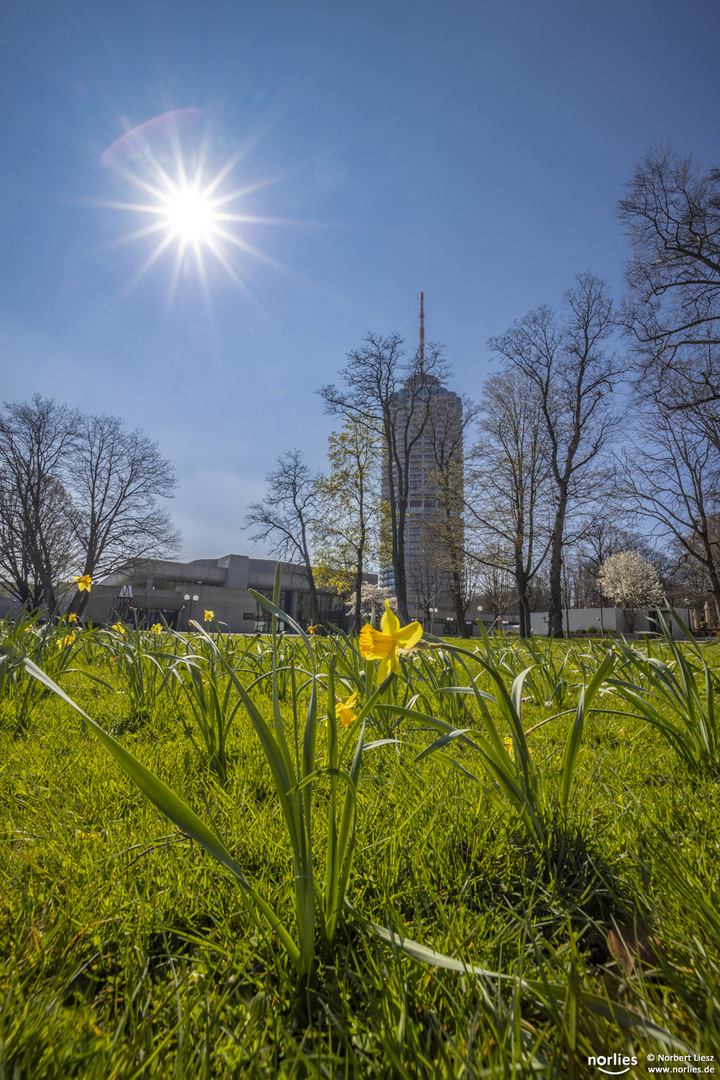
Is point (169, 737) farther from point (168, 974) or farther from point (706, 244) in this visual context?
point (706, 244)

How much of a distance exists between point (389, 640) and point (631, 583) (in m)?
34.3

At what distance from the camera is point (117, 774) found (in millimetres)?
1547

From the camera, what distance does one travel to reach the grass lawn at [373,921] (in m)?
0.62

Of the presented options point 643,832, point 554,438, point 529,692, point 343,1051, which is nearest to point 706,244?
point 554,438

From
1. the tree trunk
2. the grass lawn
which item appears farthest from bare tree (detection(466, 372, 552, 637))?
the grass lawn

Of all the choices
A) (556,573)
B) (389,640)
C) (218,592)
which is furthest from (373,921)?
(218,592)

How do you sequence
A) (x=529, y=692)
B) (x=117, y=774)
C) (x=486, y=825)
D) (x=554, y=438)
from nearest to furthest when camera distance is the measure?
(x=486, y=825), (x=117, y=774), (x=529, y=692), (x=554, y=438)

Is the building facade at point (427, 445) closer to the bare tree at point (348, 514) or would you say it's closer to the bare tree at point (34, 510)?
the bare tree at point (348, 514)

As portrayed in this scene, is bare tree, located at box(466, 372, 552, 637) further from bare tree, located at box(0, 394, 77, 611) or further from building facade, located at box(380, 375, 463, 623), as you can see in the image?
bare tree, located at box(0, 394, 77, 611)

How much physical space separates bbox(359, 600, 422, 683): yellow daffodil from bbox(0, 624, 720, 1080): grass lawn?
0.14m

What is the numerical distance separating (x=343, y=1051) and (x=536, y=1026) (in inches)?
11.6

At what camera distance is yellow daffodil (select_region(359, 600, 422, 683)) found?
0.94 metres

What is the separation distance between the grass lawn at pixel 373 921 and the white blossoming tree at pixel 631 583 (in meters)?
32.1

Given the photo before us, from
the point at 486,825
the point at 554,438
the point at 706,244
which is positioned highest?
the point at 706,244
